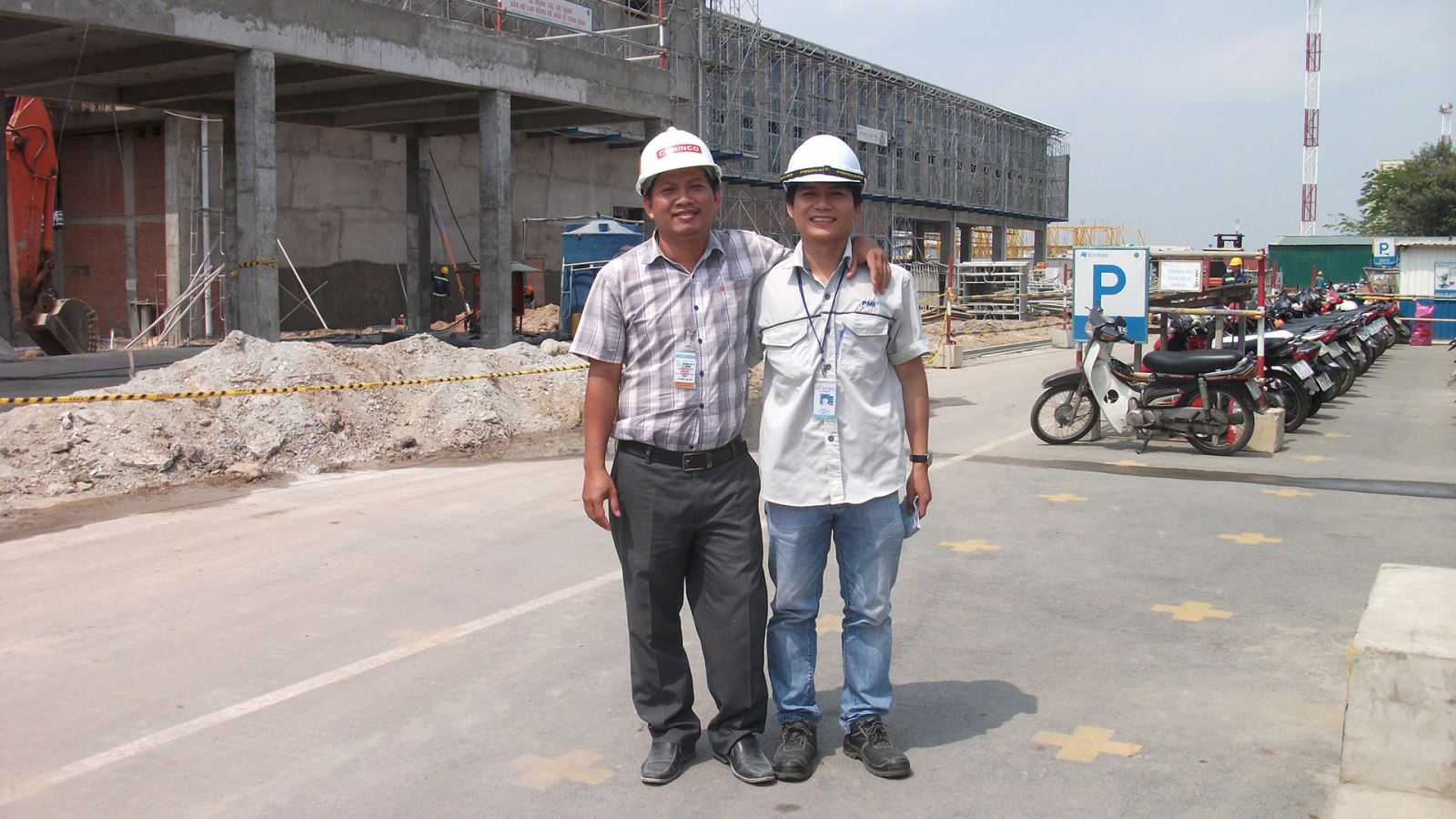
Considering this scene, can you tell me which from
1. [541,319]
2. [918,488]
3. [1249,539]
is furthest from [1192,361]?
[541,319]

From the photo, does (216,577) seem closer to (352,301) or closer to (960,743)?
(960,743)

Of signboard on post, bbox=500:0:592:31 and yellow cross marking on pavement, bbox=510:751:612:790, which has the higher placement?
signboard on post, bbox=500:0:592:31

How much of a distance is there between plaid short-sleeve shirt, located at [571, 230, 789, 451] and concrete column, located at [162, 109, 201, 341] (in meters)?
24.4

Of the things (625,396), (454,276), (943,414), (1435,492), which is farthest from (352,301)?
(625,396)

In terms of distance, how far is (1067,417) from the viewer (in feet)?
39.6

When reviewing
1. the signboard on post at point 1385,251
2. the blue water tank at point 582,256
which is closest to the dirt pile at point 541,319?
the blue water tank at point 582,256

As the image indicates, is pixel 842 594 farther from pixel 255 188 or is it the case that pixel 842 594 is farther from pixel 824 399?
pixel 255 188

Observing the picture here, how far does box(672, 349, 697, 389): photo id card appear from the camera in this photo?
4031mm

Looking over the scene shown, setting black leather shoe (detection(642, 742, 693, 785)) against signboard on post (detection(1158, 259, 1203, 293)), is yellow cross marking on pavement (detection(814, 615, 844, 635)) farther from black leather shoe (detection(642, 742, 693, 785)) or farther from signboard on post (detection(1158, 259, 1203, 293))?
signboard on post (detection(1158, 259, 1203, 293))

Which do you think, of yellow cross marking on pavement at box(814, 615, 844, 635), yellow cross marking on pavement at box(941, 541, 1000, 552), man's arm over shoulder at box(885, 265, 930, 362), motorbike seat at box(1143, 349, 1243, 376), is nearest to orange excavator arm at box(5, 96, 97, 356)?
motorbike seat at box(1143, 349, 1243, 376)

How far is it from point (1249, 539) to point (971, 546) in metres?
1.80

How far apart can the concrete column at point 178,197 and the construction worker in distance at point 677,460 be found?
2440 centimetres

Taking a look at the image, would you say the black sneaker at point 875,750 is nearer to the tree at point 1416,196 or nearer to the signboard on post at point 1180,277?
the signboard on post at point 1180,277

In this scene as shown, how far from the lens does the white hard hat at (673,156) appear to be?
3.96 meters
